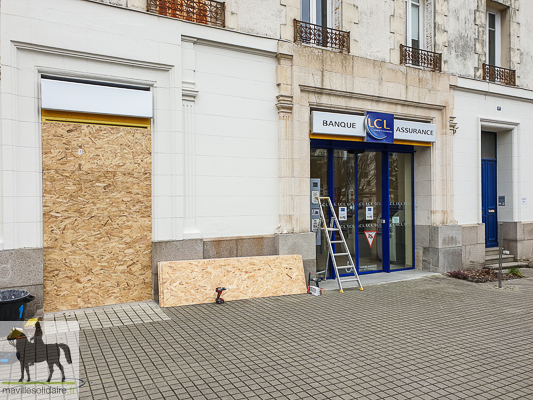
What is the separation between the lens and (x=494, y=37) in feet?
41.4

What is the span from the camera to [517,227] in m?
12.2

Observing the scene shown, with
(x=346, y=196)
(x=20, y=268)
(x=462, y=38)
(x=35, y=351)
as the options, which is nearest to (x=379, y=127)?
(x=346, y=196)

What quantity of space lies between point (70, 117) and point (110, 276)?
2.65 m

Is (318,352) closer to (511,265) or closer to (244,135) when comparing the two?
(244,135)

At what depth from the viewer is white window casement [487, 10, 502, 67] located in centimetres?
1252

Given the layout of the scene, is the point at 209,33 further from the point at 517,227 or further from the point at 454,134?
the point at 517,227

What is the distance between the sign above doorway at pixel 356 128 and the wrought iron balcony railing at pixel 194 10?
2679 mm

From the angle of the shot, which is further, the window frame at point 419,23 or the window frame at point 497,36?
the window frame at point 497,36

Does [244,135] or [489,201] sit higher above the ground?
[244,135]

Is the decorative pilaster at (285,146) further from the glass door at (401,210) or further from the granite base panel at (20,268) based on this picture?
the granite base panel at (20,268)

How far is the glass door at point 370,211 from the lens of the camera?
1036 cm

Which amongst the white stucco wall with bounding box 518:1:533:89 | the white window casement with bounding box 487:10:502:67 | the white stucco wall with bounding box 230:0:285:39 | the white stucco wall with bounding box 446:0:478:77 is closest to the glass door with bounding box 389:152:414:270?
the white stucco wall with bounding box 446:0:478:77

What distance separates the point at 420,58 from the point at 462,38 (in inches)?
66.0

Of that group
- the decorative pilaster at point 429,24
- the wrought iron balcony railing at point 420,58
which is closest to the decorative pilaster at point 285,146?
the wrought iron balcony railing at point 420,58
